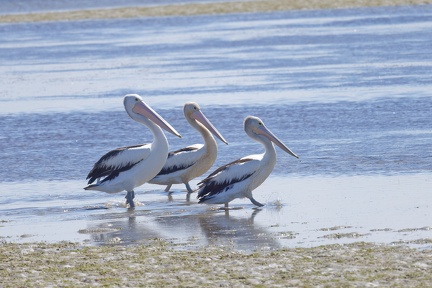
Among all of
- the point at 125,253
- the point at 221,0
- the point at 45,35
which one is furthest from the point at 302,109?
the point at 221,0

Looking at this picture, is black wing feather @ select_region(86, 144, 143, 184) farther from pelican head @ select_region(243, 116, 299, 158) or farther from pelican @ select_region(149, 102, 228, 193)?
pelican head @ select_region(243, 116, 299, 158)

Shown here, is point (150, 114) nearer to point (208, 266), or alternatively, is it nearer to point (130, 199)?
point (130, 199)

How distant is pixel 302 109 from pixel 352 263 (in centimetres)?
990

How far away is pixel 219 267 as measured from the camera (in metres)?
7.02

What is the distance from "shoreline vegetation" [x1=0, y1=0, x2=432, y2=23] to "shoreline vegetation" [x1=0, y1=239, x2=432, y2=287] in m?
41.9

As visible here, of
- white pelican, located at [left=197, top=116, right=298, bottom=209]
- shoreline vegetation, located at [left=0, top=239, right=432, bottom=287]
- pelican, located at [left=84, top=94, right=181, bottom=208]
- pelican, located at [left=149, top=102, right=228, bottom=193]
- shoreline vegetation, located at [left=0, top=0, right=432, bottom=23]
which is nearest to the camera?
shoreline vegetation, located at [left=0, top=239, right=432, bottom=287]

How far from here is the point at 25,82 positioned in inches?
926

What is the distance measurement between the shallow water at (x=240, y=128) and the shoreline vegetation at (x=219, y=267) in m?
0.46

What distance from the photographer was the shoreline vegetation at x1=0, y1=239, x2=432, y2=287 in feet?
21.5

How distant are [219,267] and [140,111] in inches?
175

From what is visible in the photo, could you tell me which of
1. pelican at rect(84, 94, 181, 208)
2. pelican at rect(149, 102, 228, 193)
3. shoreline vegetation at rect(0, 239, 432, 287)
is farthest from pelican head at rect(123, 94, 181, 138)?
shoreline vegetation at rect(0, 239, 432, 287)

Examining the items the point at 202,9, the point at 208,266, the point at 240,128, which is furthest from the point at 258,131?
the point at 202,9

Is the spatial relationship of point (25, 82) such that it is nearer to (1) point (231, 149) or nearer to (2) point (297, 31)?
(1) point (231, 149)

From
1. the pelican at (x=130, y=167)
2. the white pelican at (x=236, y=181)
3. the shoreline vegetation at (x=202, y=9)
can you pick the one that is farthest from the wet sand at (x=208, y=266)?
the shoreline vegetation at (x=202, y=9)
